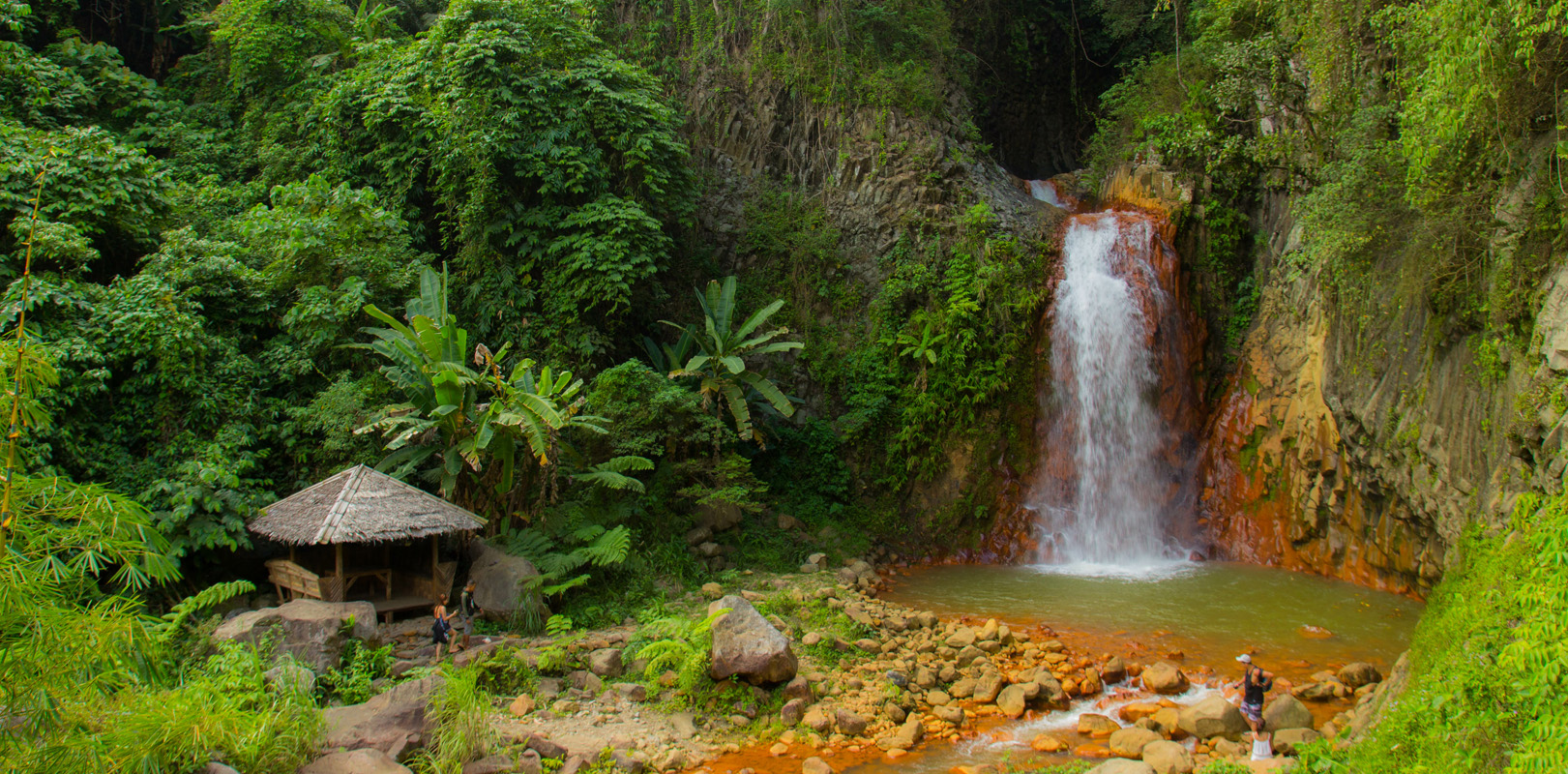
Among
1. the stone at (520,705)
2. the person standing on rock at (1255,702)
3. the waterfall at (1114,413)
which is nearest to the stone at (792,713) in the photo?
the stone at (520,705)

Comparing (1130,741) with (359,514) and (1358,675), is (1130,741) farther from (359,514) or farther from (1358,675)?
(359,514)

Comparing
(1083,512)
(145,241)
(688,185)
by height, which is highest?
(688,185)

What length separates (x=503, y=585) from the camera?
10148mm

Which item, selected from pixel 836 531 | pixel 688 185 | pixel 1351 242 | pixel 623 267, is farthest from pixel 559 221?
pixel 1351 242

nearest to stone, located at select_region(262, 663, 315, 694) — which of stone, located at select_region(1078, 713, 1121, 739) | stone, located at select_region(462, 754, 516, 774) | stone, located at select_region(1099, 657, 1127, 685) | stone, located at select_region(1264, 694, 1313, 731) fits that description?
stone, located at select_region(462, 754, 516, 774)

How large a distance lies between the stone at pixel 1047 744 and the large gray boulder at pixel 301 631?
22.4 feet

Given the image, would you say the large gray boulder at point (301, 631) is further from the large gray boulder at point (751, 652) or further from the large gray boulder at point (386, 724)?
the large gray boulder at point (751, 652)

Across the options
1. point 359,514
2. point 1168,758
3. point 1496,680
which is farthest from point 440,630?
point 1496,680

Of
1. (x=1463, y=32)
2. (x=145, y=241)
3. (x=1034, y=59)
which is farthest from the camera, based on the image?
(x=1034, y=59)

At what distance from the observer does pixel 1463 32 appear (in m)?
7.15

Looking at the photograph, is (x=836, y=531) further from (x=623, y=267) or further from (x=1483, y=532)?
(x=1483, y=532)

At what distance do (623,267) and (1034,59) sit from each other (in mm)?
15538

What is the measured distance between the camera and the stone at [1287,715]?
7.80 metres

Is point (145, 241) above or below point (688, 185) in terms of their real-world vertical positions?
below
